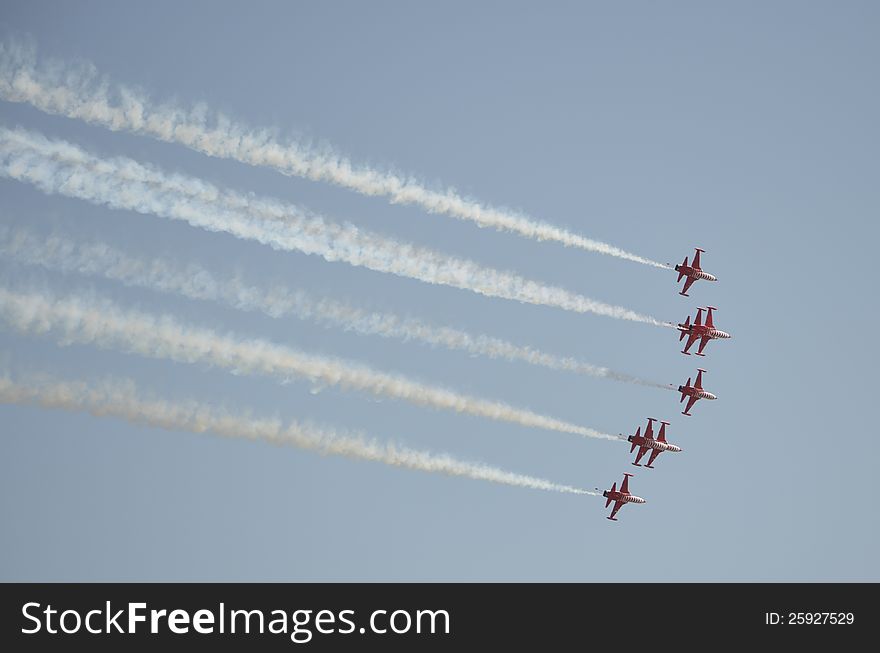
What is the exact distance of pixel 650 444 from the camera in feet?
306

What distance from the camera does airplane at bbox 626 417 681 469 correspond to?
93312 millimetres

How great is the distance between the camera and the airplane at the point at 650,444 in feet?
306
